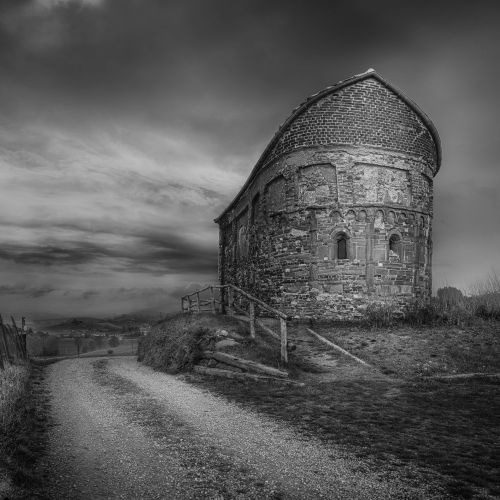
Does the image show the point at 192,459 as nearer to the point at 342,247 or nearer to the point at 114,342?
the point at 342,247

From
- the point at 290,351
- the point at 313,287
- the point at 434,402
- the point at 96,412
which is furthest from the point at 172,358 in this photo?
the point at 434,402

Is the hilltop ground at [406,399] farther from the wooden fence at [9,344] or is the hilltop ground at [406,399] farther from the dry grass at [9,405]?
the wooden fence at [9,344]

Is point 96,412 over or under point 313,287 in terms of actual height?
under

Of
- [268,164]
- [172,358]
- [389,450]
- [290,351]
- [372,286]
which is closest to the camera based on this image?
[389,450]

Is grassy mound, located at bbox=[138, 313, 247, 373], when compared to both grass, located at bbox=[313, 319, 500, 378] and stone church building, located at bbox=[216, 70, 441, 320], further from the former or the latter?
stone church building, located at bbox=[216, 70, 441, 320]

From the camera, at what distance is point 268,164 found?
18.5 m

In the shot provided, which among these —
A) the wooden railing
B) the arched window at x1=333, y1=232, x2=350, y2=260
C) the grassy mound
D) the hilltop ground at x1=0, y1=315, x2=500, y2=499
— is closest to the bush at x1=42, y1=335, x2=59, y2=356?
the wooden railing

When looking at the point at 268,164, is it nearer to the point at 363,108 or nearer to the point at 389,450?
the point at 363,108

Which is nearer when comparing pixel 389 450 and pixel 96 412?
pixel 389 450

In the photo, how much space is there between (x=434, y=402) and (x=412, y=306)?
32.7 feet

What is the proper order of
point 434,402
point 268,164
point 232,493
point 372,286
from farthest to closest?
point 268,164 → point 372,286 → point 434,402 → point 232,493

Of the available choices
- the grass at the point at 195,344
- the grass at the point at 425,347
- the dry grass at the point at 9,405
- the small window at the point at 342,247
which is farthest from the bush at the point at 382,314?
the dry grass at the point at 9,405

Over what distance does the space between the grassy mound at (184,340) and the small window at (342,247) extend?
5369 millimetres

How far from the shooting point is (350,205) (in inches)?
639
